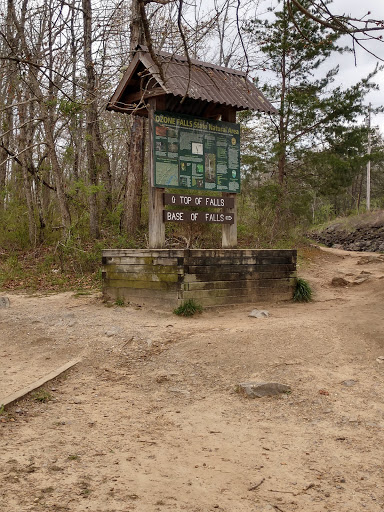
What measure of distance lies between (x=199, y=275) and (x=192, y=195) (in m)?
1.66

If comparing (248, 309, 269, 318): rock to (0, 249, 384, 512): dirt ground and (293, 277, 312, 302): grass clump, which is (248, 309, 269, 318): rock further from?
(293, 277, 312, 302): grass clump

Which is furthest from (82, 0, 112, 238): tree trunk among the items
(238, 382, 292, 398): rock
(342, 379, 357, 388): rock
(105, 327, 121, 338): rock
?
(342, 379, 357, 388): rock

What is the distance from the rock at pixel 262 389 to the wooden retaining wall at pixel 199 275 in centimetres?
309

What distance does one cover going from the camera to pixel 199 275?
8.12 meters

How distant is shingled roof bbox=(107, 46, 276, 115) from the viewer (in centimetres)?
860

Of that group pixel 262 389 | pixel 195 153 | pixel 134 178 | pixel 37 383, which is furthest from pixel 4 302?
pixel 262 389

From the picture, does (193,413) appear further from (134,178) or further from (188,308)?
(134,178)

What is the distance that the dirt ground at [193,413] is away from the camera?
9.96 feet

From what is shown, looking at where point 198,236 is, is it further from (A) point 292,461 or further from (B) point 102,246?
(A) point 292,461

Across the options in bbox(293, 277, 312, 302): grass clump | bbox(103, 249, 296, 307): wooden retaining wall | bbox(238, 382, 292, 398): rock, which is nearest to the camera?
bbox(238, 382, 292, 398): rock

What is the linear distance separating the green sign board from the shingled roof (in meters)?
0.42

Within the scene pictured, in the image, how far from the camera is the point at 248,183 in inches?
763

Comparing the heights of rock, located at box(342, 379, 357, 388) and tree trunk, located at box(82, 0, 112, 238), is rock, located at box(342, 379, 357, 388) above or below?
below

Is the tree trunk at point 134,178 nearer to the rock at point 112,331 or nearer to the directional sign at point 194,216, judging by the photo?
the directional sign at point 194,216
